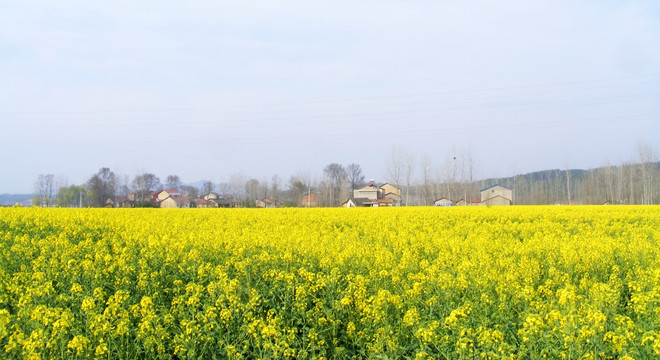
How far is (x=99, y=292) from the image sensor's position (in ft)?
17.9

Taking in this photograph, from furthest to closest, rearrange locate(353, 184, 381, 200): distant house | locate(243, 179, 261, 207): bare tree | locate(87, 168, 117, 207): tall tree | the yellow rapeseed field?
locate(353, 184, 381, 200): distant house < locate(243, 179, 261, 207): bare tree < locate(87, 168, 117, 207): tall tree < the yellow rapeseed field

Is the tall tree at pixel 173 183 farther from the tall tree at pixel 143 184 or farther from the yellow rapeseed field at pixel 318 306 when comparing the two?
the yellow rapeseed field at pixel 318 306

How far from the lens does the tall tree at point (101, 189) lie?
58969mm

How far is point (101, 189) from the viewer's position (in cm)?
6119

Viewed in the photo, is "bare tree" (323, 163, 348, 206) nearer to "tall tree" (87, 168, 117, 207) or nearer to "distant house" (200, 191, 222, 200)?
"distant house" (200, 191, 222, 200)

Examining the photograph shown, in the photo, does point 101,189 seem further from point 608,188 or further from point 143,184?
point 608,188

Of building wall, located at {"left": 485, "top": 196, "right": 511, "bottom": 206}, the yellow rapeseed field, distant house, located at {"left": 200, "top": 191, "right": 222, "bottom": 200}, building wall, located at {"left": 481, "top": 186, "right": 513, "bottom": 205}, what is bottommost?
the yellow rapeseed field

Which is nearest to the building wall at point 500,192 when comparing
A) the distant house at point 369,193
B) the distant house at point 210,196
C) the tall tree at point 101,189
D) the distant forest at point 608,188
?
the distant forest at point 608,188

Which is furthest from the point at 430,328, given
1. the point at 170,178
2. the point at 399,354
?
the point at 170,178

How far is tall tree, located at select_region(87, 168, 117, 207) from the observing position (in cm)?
5897

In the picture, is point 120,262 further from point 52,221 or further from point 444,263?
point 52,221

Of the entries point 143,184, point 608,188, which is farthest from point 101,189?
point 608,188

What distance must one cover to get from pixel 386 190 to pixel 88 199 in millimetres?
62535

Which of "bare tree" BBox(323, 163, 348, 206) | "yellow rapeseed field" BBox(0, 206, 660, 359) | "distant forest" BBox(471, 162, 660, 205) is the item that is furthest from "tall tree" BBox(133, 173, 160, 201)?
"yellow rapeseed field" BBox(0, 206, 660, 359)
